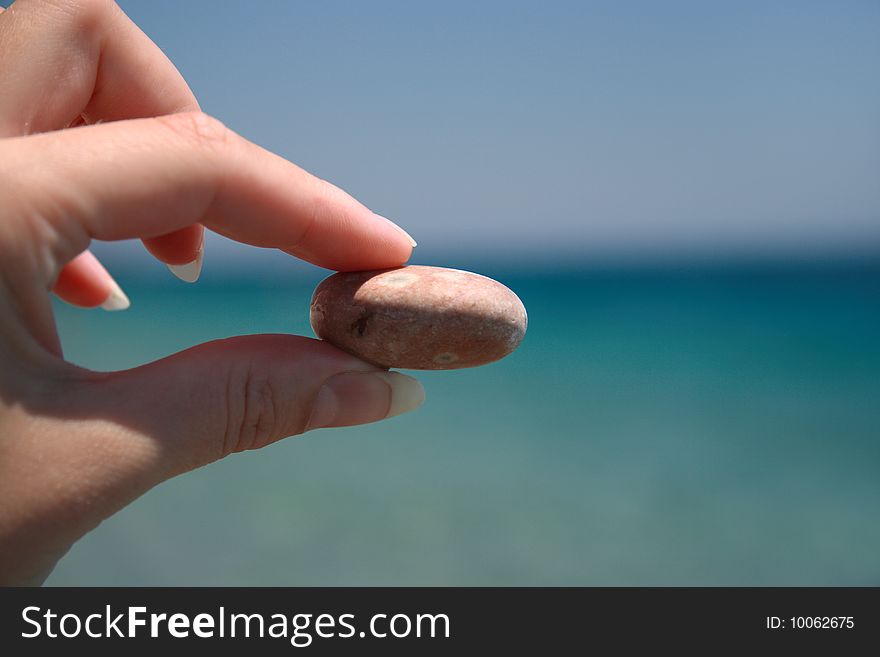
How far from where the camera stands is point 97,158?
4.96 feet

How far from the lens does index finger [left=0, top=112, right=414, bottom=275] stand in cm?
148

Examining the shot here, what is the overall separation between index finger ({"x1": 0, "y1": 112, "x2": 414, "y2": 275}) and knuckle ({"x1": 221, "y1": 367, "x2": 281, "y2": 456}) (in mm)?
387

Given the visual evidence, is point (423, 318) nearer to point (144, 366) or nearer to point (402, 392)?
point (402, 392)

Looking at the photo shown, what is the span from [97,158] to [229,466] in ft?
25.3

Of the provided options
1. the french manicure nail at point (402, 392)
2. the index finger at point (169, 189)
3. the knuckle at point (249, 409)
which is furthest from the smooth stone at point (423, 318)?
the knuckle at point (249, 409)

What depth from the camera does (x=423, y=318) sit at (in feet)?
6.68

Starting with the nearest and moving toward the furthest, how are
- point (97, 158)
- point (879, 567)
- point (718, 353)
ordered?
point (97, 158) → point (879, 567) → point (718, 353)

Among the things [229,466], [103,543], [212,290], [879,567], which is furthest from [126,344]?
[212,290]

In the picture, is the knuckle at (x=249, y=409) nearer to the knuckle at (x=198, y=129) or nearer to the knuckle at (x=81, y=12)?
the knuckle at (x=198, y=129)

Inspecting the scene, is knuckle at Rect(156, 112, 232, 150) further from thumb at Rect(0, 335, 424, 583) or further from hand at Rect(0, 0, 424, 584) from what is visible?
thumb at Rect(0, 335, 424, 583)

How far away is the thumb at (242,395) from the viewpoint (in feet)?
5.57

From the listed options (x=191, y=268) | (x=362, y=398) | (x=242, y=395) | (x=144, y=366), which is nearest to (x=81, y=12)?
(x=191, y=268)

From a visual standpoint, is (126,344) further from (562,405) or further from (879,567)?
(879,567)

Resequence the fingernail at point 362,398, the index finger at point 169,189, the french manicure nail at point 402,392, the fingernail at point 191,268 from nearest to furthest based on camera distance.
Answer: the index finger at point 169,189, the fingernail at point 362,398, the french manicure nail at point 402,392, the fingernail at point 191,268
